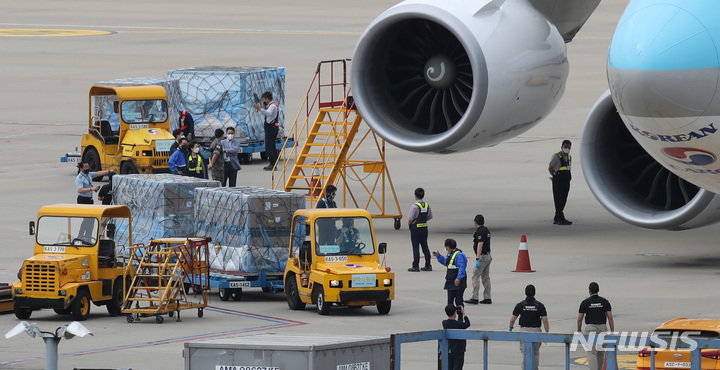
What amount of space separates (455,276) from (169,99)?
18.8 meters

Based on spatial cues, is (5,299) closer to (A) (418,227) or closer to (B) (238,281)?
(B) (238,281)

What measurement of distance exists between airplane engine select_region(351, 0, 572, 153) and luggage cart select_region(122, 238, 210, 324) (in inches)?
180

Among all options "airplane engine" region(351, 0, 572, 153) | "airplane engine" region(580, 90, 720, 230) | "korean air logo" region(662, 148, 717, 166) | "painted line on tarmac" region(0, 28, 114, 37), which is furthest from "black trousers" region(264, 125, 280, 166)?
"painted line on tarmac" region(0, 28, 114, 37)

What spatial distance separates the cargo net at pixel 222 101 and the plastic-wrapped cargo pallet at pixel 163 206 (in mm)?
13585

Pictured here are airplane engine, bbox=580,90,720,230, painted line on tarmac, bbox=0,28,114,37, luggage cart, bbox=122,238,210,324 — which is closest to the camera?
luggage cart, bbox=122,238,210,324

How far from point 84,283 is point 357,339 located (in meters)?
8.45

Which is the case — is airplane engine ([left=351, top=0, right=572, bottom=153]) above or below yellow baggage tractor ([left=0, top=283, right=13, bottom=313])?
above

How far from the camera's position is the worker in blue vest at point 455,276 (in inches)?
818

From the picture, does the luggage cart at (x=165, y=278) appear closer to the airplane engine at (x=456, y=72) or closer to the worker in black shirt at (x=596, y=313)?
the airplane engine at (x=456, y=72)

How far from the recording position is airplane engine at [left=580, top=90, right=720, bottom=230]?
75.8ft

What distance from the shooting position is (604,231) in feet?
96.6

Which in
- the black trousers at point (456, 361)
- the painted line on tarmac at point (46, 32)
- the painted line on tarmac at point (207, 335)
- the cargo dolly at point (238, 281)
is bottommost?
the painted line on tarmac at point (207, 335)

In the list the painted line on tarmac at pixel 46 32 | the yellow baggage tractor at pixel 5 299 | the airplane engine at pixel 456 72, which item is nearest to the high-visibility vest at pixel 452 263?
the airplane engine at pixel 456 72

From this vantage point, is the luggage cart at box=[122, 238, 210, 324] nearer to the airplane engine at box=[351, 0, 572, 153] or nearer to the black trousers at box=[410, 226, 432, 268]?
the black trousers at box=[410, 226, 432, 268]
